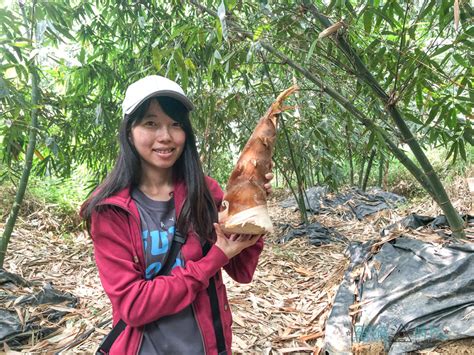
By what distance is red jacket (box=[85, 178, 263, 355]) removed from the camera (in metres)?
0.87

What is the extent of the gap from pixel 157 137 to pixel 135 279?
0.35 metres

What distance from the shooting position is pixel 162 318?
92 cm

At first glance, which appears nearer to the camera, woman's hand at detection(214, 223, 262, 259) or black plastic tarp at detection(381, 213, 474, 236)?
woman's hand at detection(214, 223, 262, 259)

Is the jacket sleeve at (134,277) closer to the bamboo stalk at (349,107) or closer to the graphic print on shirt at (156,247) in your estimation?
the graphic print on shirt at (156,247)

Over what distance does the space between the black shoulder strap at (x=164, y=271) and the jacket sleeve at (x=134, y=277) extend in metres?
0.03

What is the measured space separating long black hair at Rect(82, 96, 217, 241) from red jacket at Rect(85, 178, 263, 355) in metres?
0.03

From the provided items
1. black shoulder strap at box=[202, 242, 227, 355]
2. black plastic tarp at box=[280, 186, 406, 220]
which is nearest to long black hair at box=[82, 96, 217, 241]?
black shoulder strap at box=[202, 242, 227, 355]

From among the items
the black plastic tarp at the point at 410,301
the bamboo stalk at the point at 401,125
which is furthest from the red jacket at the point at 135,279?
the bamboo stalk at the point at 401,125

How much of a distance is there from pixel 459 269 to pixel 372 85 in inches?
34.9

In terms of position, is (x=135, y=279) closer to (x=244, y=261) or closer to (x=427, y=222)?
(x=244, y=261)

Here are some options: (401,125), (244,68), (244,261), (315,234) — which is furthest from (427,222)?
(244,261)

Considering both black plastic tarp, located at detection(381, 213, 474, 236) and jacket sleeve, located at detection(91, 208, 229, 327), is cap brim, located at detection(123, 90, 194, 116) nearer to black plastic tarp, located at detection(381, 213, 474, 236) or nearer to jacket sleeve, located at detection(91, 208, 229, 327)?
jacket sleeve, located at detection(91, 208, 229, 327)

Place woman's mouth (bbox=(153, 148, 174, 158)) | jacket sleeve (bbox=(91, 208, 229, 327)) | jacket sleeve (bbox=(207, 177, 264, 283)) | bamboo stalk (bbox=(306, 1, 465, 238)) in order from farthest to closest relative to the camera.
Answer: bamboo stalk (bbox=(306, 1, 465, 238)) → jacket sleeve (bbox=(207, 177, 264, 283)) → woman's mouth (bbox=(153, 148, 174, 158)) → jacket sleeve (bbox=(91, 208, 229, 327))

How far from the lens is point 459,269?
1.63m
